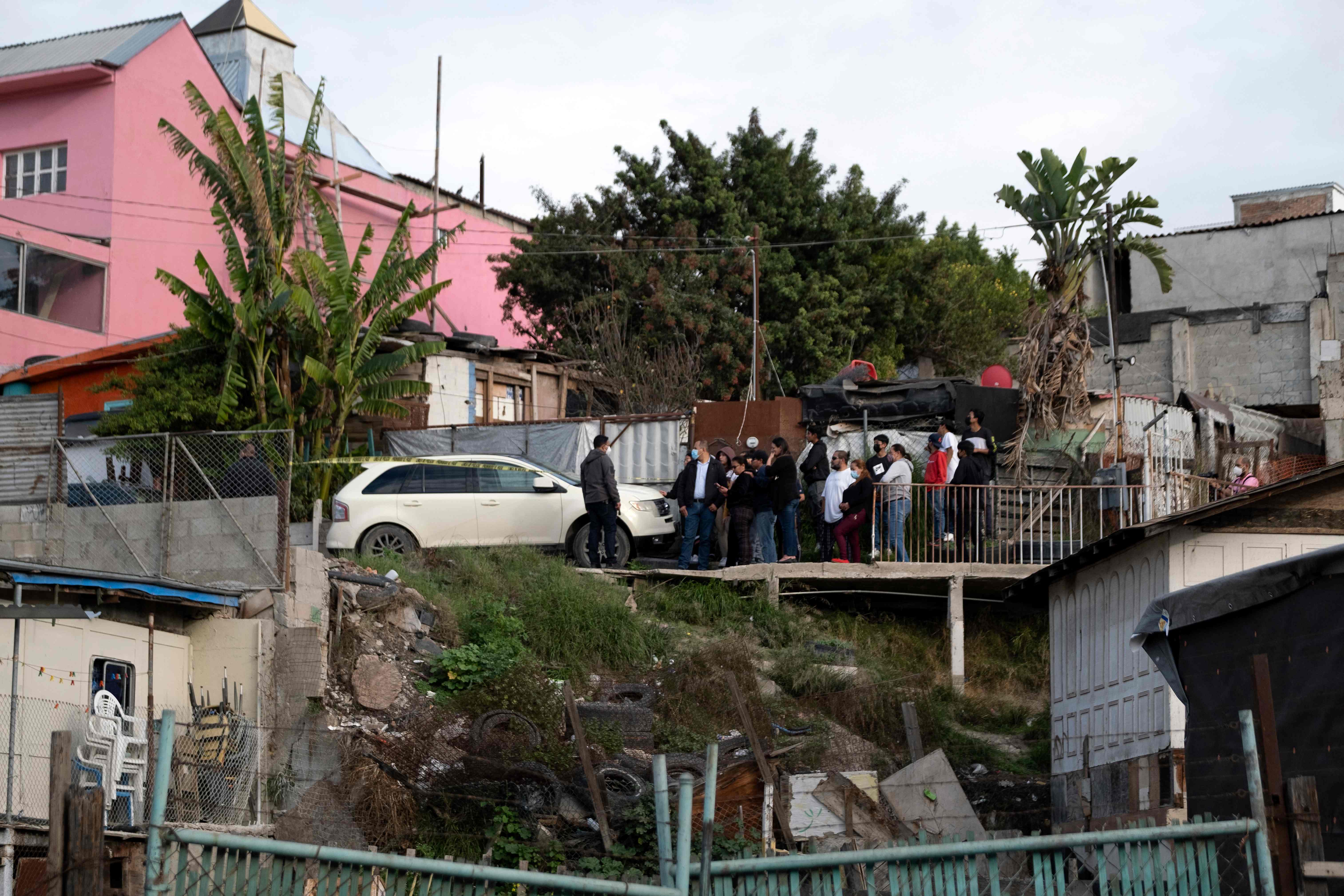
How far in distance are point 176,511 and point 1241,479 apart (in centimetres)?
1462

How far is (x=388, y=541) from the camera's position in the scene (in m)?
19.2

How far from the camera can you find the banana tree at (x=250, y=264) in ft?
74.7

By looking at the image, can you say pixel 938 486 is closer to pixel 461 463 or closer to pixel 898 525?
pixel 898 525

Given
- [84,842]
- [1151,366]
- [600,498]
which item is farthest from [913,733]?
[1151,366]

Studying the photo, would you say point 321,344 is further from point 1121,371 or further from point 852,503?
point 1121,371

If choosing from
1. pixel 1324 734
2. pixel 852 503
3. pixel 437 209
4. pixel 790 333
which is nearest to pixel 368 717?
pixel 852 503

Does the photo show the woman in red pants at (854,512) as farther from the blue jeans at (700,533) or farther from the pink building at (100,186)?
the pink building at (100,186)

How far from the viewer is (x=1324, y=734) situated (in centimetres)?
774

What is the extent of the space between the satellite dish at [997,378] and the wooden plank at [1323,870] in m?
18.3

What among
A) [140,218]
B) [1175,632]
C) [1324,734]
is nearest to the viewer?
[1324,734]

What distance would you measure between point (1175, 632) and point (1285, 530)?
3.70 meters

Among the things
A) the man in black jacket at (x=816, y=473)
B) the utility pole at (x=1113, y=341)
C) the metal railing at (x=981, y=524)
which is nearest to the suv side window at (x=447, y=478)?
the man in black jacket at (x=816, y=473)

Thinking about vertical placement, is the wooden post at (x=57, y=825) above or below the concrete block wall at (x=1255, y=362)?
below

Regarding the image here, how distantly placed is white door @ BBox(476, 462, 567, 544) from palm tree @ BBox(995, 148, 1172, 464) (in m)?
7.35
